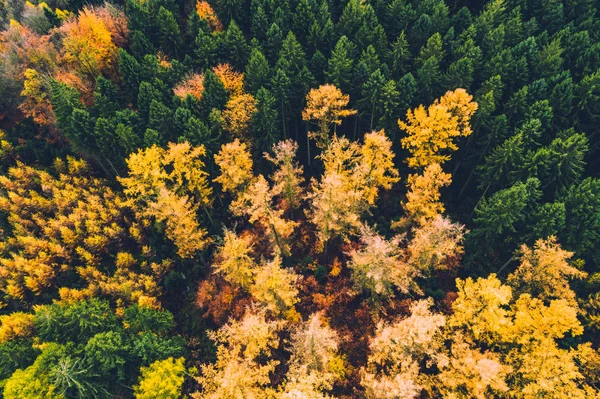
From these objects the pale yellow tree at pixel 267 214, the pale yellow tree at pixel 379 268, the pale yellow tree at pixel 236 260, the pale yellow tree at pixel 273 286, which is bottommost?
the pale yellow tree at pixel 273 286

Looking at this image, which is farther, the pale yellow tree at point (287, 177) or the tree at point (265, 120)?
the tree at point (265, 120)

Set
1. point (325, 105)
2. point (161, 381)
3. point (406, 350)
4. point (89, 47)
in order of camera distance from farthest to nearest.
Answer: point (89, 47), point (325, 105), point (161, 381), point (406, 350)

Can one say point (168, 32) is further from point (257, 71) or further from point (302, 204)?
point (302, 204)

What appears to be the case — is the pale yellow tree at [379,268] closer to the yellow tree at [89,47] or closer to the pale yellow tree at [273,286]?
the pale yellow tree at [273,286]

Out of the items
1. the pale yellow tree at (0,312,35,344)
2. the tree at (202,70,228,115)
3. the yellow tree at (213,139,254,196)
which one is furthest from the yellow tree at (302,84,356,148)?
the pale yellow tree at (0,312,35,344)

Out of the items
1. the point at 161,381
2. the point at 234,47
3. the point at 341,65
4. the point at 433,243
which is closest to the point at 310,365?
the point at 161,381

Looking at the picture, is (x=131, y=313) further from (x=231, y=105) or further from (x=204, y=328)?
(x=231, y=105)

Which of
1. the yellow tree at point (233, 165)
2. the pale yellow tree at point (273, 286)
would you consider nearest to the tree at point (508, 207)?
the pale yellow tree at point (273, 286)
